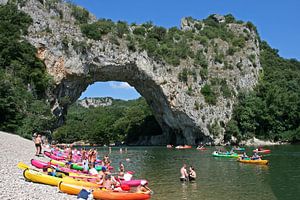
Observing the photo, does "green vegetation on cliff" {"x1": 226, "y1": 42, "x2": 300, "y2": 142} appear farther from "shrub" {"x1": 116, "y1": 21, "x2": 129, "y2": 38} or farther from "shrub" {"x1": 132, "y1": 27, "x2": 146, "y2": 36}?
"shrub" {"x1": 116, "y1": 21, "x2": 129, "y2": 38}

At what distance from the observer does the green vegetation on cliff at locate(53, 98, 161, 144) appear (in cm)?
8700

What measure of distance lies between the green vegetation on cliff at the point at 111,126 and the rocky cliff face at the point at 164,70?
6.42m

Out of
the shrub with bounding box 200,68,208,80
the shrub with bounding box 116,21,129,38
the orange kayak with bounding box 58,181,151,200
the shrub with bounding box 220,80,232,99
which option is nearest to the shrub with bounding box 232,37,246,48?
the shrub with bounding box 220,80,232,99

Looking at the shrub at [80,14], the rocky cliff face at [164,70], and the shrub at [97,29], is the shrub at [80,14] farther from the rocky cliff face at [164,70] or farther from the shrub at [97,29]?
the shrub at [97,29]

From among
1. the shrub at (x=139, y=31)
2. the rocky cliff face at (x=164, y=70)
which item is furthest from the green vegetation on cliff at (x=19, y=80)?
the shrub at (x=139, y=31)

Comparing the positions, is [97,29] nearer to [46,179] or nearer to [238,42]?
[238,42]

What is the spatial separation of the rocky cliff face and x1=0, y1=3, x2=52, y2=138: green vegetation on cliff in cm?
198

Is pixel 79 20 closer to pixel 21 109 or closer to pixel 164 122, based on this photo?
pixel 21 109

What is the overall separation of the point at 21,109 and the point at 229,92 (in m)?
40.5

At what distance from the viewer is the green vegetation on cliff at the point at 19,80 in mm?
34688

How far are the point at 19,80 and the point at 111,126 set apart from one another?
5974cm

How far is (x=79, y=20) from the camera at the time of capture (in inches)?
2077

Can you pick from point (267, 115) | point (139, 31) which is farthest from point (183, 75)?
point (267, 115)

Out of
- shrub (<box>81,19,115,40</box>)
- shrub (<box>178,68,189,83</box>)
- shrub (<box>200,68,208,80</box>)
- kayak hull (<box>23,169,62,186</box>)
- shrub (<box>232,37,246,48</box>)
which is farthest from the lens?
shrub (<box>232,37,246,48</box>)
